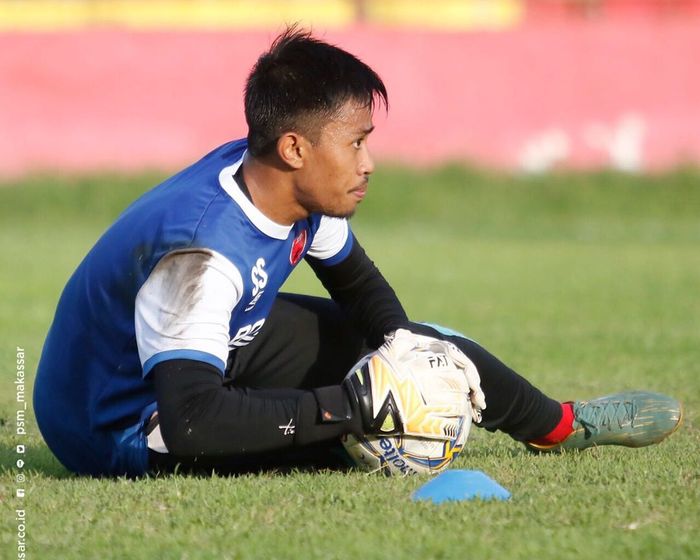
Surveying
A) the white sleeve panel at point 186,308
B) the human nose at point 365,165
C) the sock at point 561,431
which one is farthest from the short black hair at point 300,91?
the sock at point 561,431

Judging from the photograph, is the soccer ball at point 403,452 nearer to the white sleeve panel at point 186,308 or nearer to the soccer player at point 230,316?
the soccer player at point 230,316

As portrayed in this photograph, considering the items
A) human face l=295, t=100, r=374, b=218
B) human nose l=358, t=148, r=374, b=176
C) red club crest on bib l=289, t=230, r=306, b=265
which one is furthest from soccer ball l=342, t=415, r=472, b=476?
human nose l=358, t=148, r=374, b=176

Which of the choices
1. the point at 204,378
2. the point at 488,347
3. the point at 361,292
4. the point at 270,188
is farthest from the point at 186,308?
the point at 488,347

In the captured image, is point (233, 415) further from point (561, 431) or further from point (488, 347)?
point (488, 347)

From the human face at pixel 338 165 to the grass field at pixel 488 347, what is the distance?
1039 millimetres

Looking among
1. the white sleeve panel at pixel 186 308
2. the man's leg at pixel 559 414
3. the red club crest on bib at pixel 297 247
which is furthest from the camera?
the man's leg at pixel 559 414

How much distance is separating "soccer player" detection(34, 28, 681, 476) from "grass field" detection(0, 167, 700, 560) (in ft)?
0.66

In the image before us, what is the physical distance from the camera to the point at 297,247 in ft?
16.3

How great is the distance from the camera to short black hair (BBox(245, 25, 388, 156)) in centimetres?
464

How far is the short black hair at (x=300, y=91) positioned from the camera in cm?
464

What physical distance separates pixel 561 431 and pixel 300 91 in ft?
6.02

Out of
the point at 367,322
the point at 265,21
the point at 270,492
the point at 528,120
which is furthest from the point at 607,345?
the point at 265,21

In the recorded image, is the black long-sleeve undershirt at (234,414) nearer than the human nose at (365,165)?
Yes

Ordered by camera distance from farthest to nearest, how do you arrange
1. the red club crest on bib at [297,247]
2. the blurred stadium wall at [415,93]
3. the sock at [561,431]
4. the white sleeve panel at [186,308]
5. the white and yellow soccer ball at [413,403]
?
the blurred stadium wall at [415,93] → the sock at [561,431] → the red club crest on bib at [297,247] → the white and yellow soccer ball at [413,403] → the white sleeve panel at [186,308]
